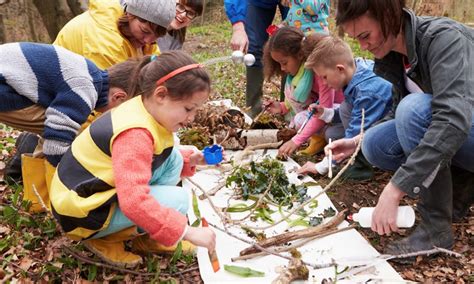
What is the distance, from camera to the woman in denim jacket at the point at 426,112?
5.40 ft

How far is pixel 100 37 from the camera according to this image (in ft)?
8.46

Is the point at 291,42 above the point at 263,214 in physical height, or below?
above

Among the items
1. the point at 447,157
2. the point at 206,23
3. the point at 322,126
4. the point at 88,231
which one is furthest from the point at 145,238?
the point at 206,23

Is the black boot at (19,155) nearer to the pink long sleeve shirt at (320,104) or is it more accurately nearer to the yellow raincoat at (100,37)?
the yellow raincoat at (100,37)

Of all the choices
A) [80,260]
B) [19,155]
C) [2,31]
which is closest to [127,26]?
[19,155]

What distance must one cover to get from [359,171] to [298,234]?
89 centimetres

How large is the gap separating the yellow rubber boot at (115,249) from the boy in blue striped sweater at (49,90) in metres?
0.47

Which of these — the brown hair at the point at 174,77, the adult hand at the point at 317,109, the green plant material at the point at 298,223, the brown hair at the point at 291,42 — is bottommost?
the green plant material at the point at 298,223

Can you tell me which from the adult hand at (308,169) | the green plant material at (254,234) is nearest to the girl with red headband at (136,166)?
the green plant material at (254,234)

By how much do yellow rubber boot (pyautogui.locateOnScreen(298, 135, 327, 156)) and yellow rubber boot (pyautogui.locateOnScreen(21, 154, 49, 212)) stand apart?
1.75 m

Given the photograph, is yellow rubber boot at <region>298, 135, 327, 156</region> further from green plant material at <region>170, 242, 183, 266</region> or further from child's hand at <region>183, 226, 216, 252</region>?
child's hand at <region>183, 226, 216, 252</region>

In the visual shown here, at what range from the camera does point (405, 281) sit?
173 cm

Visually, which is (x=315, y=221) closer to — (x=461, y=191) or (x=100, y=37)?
(x=461, y=191)

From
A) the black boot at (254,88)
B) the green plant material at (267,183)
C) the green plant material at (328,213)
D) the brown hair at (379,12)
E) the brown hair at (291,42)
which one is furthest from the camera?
the black boot at (254,88)
